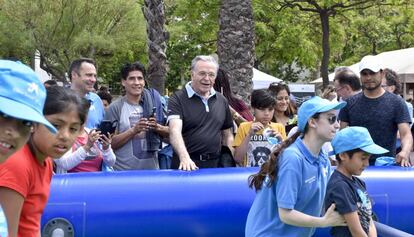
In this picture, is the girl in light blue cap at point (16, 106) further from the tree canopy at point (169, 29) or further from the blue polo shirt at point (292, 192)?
the tree canopy at point (169, 29)

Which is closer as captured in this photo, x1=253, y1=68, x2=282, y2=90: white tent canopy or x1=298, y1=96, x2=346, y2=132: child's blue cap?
x1=298, y1=96, x2=346, y2=132: child's blue cap

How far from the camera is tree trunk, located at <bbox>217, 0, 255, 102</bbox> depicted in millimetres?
8328

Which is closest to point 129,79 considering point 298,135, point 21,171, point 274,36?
point 298,135

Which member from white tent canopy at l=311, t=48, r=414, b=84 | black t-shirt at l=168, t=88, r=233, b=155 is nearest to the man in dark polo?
black t-shirt at l=168, t=88, r=233, b=155

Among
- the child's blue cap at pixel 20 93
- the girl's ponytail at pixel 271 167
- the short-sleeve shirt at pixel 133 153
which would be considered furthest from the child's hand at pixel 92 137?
the child's blue cap at pixel 20 93

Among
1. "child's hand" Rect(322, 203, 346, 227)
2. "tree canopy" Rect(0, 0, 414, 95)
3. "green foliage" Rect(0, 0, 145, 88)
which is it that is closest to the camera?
"child's hand" Rect(322, 203, 346, 227)

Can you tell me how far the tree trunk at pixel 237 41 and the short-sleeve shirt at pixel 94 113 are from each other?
3.14m

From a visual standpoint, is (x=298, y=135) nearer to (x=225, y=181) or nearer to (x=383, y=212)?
(x=225, y=181)

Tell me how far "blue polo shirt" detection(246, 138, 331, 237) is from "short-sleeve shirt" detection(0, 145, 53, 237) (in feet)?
3.95

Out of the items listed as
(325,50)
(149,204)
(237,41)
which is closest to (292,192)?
A: (149,204)

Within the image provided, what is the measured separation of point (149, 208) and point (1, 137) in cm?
283

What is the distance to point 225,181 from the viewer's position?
450cm

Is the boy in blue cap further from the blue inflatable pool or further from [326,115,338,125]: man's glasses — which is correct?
the blue inflatable pool

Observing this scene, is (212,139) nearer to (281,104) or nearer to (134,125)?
(134,125)
